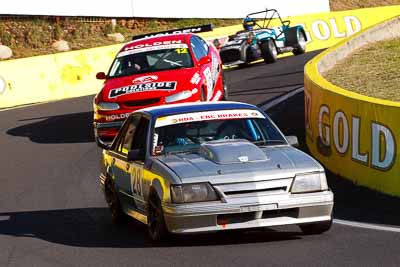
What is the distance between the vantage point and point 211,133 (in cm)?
1015

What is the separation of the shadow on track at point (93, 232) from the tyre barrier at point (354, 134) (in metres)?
2.08

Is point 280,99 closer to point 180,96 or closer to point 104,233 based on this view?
point 180,96

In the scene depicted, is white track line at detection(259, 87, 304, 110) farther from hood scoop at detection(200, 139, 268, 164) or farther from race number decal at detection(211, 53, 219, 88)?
hood scoop at detection(200, 139, 268, 164)

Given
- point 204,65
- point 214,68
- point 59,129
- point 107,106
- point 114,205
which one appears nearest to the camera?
point 114,205

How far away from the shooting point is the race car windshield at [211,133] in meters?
10.0

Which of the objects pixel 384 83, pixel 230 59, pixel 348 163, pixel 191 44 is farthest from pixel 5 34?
pixel 348 163

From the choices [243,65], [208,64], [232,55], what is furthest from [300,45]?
[208,64]

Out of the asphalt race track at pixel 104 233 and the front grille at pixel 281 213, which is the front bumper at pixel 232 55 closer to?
the asphalt race track at pixel 104 233

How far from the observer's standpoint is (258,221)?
351 inches

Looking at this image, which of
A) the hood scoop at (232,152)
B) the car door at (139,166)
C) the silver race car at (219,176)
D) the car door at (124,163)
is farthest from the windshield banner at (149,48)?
the hood scoop at (232,152)

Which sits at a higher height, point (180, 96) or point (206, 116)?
point (206, 116)

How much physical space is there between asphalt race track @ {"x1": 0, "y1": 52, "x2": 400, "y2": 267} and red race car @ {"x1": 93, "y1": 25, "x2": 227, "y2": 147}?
2.47 ft

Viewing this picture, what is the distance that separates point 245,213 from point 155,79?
854cm

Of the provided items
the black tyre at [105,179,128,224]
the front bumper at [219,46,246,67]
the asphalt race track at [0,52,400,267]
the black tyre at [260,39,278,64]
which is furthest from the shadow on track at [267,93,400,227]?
the black tyre at [260,39,278,64]
